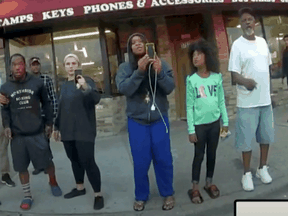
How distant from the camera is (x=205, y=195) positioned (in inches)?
99.1

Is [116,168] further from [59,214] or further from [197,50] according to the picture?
[197,50]

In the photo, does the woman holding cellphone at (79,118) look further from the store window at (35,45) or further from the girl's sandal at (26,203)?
the store window at (35,45)

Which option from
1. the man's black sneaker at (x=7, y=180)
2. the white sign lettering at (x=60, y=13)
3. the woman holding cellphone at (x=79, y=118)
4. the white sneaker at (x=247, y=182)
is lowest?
the white sneaker at (x=247, y=182)

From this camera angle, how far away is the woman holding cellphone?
2293 mm

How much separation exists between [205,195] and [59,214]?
1.26 metres

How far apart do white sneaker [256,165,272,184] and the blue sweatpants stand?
34.3 inches

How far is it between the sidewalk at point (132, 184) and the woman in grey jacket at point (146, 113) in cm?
18

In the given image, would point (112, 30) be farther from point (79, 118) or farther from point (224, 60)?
point (79, 118)

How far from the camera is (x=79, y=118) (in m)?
2.37

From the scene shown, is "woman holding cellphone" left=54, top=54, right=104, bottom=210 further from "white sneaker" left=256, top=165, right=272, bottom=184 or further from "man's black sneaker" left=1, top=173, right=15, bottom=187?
"white sneaker" left=256, top=165, right=272, bottom=184

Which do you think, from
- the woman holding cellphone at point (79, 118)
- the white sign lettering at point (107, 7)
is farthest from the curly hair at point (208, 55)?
the white sign lettering at point (107, 7)

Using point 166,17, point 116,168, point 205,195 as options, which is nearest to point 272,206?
point 205,195

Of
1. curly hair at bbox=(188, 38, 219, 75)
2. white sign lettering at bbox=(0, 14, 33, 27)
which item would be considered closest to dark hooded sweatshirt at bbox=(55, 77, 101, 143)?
curly hair at bbox=(188, 38, 219, 75)

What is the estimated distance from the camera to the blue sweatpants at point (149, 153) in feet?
7.57
